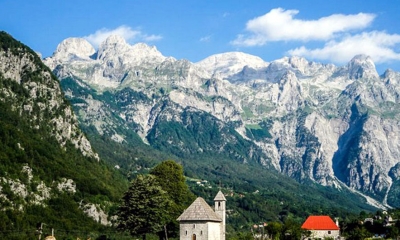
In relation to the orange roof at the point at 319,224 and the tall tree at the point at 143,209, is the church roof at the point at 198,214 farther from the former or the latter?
the orange roof at the point at 319,224

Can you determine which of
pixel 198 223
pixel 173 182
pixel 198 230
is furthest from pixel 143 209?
pixel 173 182

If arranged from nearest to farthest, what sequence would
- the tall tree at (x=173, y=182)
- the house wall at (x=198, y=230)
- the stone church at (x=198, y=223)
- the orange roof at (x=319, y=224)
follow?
the house wall at (x=198, y=230)
the stone church at (x=198, y=223)
the tall tree at (x=173, y=182)
the orange roof at (x=319, y=224)

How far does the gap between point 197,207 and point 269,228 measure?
48.2m

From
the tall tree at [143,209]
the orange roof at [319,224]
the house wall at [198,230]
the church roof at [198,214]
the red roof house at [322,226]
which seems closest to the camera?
the house wall at [198,230]

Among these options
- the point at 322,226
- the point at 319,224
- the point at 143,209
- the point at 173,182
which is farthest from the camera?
the point at 319,224

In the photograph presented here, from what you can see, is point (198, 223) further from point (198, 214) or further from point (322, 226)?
point (322, 226)

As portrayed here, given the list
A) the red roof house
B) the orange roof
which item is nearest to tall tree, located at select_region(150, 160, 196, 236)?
the orange roof

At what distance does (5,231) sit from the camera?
188 metres

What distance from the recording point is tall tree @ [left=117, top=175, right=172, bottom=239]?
11844cm

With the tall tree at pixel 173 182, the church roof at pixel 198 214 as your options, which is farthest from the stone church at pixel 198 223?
the tall tree at pixel 173 182

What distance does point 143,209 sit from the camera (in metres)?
119

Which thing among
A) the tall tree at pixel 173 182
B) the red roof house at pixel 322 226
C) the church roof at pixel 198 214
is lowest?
the church roof at pixel 198 214

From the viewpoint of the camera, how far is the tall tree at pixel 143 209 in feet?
389

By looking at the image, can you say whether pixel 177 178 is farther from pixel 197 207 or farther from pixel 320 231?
pixel 320 231
